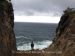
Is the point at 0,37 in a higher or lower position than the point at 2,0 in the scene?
lower

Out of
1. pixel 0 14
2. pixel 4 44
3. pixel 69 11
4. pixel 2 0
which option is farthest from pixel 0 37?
pixel 69 11

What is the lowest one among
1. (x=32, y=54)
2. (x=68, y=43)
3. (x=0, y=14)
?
(x=32, y=54)

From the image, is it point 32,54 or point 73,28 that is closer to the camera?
point 73,28

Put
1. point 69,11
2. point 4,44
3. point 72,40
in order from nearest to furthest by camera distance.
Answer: point 4,44 → point 72,40 → point 69,11

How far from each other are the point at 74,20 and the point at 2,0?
38.4 ft

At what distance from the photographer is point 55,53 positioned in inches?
2016

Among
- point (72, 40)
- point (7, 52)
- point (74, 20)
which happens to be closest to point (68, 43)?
point (72, 40)

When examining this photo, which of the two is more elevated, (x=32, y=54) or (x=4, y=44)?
(x=4, y=44)

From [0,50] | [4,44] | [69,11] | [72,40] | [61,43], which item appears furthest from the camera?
[69,11]

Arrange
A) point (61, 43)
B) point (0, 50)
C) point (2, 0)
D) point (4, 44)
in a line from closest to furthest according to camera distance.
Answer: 1. point (0, 50)
2. point (4, 44)
3. point (2, 0)
4. point (61, 43)

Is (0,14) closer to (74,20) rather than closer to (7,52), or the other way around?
(7,52)

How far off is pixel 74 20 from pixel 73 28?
9.58 feet

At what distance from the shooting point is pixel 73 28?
4691cm

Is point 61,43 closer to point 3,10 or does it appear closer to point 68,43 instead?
point 68,43
